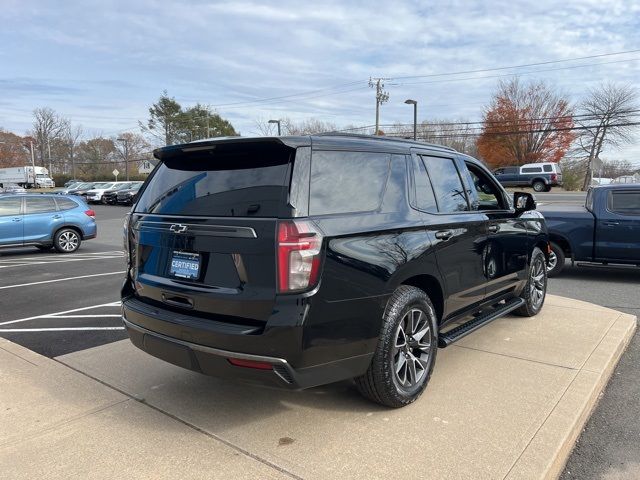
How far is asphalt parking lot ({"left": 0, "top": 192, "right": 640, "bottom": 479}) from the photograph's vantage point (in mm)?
3176

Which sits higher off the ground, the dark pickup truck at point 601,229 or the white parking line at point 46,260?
the dark pickup truck at point 601,229

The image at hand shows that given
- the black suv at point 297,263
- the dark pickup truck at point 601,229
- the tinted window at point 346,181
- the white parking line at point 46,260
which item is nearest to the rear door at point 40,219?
the white parking line at point 46,260

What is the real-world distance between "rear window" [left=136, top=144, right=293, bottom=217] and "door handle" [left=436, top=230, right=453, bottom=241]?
142 cm

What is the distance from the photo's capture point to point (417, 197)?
12.3 ft

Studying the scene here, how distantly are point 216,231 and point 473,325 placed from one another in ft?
7.96

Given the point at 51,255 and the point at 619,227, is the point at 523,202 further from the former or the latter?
the point at 51,255

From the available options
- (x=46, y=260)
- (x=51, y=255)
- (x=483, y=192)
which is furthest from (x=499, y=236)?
(x=51, y=255)

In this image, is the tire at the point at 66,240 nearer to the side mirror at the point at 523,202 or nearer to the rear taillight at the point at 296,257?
the side mirror at the point at 523,202

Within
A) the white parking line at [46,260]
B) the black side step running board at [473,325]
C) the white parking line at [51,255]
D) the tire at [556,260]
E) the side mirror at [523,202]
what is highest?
the side mirror at [523,202]

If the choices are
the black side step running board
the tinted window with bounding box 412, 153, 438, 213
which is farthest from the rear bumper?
the tinted window with bounding box 412, 153, 438, 213

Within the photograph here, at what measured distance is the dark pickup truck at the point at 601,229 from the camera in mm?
8305

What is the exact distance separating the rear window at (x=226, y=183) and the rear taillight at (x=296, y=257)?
0.15 meters

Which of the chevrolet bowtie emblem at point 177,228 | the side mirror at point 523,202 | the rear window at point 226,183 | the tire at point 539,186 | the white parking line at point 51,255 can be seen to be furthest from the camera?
the tire at point 539,186

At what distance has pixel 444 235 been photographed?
3.85m
